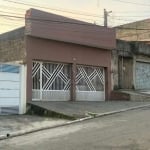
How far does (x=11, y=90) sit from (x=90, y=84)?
719 cm

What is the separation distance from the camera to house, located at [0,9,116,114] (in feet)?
71.4

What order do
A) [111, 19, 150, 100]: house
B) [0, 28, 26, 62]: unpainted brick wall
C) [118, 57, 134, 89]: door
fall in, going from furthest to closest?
[118, 57, 134, 89]: door
[111, 19, 150, 100]: house
[0, 28, 26, 62]: unpainted brick wall

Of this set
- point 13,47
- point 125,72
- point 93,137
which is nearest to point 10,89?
point 13,47

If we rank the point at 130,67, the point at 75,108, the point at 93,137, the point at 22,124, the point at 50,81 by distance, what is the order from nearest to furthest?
the point at 93,137 → the point at 22,124 → the point at 75,108 → the point at 50,81 → the point at 130,67

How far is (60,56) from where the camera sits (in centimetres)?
2350

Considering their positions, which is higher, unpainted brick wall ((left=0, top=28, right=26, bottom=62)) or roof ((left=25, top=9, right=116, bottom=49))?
roof ((left=25, top=9, right=116, bottom=49))

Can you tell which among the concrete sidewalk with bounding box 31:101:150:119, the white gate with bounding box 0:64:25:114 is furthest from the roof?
the concrete sidewalk with bounding box 31:101:150:119

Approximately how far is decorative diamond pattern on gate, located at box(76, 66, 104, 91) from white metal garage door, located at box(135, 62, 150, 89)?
435 centimetres

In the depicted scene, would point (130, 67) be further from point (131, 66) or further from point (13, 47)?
point (13, 47)

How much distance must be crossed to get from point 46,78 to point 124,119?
22.6 ft

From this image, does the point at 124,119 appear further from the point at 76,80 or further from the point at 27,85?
the point at 76,80

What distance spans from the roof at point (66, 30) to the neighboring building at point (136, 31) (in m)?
17.6

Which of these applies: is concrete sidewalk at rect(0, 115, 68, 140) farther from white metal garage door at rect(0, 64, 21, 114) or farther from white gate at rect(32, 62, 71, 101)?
white gate at rect(32, 62, 71, 101)

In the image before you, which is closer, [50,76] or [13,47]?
[13,47]
